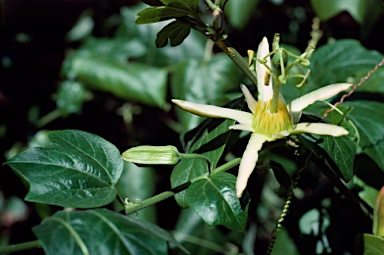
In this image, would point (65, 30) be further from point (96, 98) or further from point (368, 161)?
point (368, 161)

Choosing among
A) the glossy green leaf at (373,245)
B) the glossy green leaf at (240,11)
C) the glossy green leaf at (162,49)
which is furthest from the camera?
the glossy green leaf at (162,49)

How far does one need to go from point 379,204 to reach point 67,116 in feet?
2.91

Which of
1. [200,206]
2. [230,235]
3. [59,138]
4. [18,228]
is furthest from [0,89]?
[200,206]

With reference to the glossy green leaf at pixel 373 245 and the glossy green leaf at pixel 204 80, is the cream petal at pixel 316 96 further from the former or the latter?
the glossy green leaf at pixel 204 80

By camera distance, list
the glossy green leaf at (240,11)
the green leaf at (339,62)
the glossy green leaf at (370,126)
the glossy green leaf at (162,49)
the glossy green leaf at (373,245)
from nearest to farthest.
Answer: the glossy green leaf at (373,245) < the glossy green leaf at (370,126) < the green leaf at (339,62) < the glossy green leaf at (240,11) < the glossy green leaf at (162,49)

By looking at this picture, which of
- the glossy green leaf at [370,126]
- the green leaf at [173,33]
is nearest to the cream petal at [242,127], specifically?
the green leaf at [173,33]

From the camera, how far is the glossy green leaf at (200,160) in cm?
72

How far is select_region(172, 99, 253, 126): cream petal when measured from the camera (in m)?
0.69

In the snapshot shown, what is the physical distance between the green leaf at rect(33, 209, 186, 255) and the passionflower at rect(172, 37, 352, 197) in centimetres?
15

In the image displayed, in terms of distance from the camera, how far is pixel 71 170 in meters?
0.65

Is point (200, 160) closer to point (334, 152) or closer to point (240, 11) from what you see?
point (334, 152)

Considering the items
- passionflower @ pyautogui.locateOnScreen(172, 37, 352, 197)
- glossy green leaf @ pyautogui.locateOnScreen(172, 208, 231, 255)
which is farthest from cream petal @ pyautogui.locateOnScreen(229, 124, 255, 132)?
glossy green leaf @ pyautogui.locateOnScreen(172, 208, 231, 255)

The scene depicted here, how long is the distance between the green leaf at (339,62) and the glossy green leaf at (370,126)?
0.08 metres

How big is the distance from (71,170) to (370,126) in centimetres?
49
